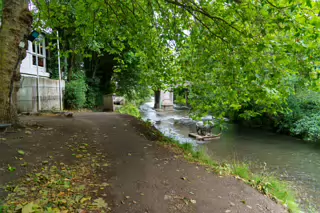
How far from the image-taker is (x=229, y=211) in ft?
11.1

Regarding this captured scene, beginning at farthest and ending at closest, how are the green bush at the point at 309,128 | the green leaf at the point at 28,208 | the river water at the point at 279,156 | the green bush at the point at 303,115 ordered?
the green bush at the point at 303,115 → the green bush at the point at 309,128 → the river water at the point at 279,156 → the green leaf at the point at 28,208

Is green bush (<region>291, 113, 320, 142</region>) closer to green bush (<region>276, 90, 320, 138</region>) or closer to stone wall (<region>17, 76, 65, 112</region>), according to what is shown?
green bush (<region>276, 90, 320, 138</region>)

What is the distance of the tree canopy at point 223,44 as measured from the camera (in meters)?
4.10

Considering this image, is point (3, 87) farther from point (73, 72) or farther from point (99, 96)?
point (99, 96)

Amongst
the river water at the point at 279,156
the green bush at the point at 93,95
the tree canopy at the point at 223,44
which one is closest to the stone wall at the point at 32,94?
the tree canopy at the point at 223,44

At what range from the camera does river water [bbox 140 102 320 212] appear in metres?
7.95

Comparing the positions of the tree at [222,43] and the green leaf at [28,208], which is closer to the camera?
the green leaf at [28,208]

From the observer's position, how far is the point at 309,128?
1498 cm

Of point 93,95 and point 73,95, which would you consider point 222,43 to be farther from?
point 93,95

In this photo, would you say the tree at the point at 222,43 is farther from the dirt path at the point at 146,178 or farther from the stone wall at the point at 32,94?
the stone wall at the point at 32,94

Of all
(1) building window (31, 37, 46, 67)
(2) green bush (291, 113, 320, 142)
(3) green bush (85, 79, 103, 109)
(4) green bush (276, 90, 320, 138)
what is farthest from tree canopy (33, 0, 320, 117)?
(4) green bush (276, 90, 320, 138)

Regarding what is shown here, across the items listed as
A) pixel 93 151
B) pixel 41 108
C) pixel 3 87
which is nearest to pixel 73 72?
pixel 41 108

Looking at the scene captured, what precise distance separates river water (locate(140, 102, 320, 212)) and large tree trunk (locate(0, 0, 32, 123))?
7.68m

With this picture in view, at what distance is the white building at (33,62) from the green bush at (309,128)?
16.8 metres
